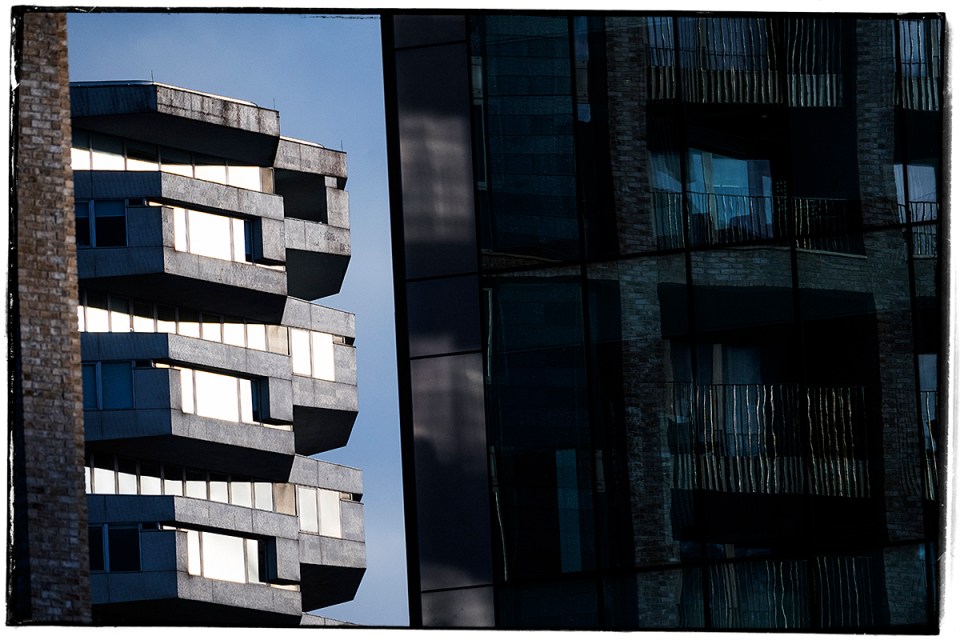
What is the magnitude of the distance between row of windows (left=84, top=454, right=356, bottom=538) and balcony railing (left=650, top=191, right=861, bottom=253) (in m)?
20.7

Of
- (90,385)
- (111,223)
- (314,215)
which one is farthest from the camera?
(314,215)

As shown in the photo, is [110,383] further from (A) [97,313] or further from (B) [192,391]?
(B) [192,391]

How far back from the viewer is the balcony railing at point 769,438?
60.8 ft

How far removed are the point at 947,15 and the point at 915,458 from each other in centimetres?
469

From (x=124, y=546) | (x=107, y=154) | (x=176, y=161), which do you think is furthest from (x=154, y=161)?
(x=124, y=546)

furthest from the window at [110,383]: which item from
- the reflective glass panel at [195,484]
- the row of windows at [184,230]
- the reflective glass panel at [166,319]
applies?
the row of windows at [184,230]

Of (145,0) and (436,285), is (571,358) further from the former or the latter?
(145,0)

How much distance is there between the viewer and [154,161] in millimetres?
40250

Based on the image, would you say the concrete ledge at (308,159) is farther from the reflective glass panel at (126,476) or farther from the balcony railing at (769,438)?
the balcony railing at (769,438)

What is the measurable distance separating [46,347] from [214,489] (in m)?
21.2

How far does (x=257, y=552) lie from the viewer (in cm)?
4225

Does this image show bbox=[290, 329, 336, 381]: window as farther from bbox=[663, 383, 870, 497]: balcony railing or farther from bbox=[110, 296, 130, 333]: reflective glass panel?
bbox=[663, 383, 870, 497]: balcony railing

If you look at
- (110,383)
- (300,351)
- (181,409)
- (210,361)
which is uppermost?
(300,351)

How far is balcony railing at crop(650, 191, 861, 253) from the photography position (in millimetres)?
18922
